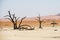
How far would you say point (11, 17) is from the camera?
110ft

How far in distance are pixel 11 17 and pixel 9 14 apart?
0.75m

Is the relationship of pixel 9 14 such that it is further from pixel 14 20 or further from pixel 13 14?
pixel 14 20

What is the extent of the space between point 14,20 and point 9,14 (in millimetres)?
3263

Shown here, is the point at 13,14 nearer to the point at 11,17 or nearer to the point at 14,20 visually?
the point at 11,17

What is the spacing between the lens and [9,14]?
108 feet

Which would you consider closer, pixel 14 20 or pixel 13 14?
pixel 13 14

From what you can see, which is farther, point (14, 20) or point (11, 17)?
point (14, 20)

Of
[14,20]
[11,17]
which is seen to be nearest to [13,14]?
[11,17]

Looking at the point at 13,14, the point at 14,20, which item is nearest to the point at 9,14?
the point at 13,14

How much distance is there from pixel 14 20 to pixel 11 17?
8.49 ft

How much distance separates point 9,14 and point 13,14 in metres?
0.65

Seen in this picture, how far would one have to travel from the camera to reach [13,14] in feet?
109
